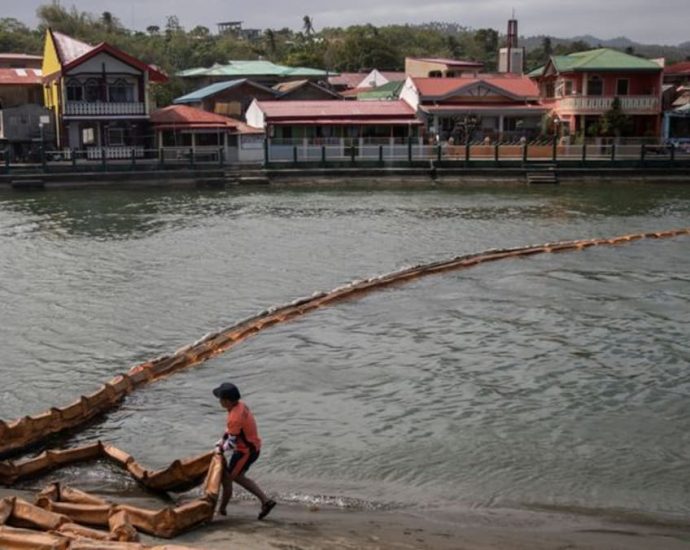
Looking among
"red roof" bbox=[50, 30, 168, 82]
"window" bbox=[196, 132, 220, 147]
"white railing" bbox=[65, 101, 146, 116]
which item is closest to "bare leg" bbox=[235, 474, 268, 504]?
"white railing" bbox=[65, 101, 146, 116]

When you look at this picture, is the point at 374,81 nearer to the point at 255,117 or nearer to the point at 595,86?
the point at 255,117

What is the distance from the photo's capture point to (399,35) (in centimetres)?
14438

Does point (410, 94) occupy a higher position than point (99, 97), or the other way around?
point (410, 94)

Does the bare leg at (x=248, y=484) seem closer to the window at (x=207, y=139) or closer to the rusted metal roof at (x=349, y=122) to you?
the rusted metal roof at (x=349, y=122)

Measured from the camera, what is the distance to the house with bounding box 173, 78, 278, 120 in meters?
62.1

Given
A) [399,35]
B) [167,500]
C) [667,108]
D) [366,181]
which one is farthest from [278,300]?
[399,35]

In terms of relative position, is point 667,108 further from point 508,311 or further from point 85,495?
point 85,495

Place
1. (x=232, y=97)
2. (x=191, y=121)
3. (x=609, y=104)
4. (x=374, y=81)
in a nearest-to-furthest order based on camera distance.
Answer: (x=191, y=121) → (x=609, y=104) → (x=232, y=97) → (x=374, y=81)

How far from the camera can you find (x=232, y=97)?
206 ft

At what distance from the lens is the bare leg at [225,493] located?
9273 mm

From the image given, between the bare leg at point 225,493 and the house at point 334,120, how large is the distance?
45558mm

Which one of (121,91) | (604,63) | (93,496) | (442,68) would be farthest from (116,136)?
(93,496)

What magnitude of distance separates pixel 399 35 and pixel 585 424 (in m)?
137

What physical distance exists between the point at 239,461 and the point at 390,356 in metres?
7.62
